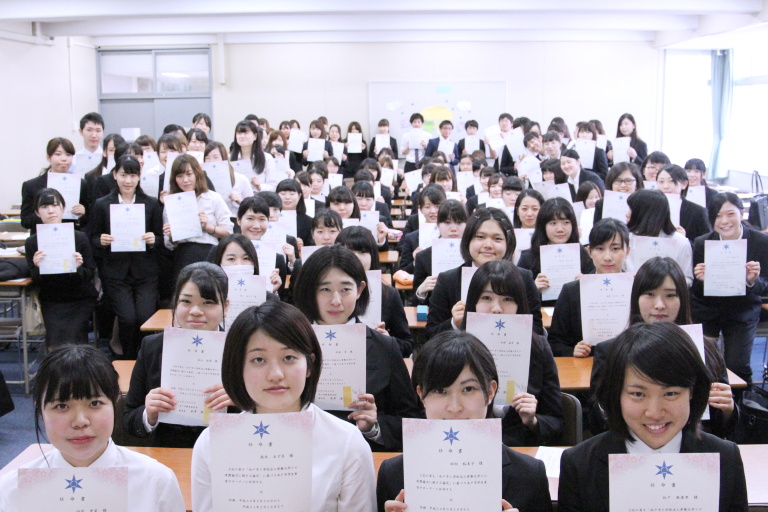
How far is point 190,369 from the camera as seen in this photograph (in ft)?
8.16

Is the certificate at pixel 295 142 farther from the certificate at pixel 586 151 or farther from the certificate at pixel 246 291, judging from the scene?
the certificate at pixel 246 291

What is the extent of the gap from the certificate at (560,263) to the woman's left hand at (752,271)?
0.98 metres

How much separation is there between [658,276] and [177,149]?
4.31 meters

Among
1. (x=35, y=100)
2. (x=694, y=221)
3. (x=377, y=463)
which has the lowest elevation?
(x=377, y=463)

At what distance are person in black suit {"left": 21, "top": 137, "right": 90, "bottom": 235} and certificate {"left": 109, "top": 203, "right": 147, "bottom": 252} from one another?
701mm

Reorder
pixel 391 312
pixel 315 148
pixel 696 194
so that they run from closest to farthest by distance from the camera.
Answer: pixel 391 312 < pixel 696 194 < pixel 315 148

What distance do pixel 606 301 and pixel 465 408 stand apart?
162 centimetres

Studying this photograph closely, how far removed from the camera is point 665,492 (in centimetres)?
164

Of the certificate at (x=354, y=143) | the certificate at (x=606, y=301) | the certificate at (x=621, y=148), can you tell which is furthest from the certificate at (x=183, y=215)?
the certificate at (x=354, y=143)

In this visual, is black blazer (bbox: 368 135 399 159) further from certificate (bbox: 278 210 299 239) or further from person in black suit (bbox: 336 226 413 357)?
person in black suit (bbox: 336 226 413 357)

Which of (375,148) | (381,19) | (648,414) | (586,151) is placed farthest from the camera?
(375,148)

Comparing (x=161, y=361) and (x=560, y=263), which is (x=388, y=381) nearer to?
(x=161, y=361)

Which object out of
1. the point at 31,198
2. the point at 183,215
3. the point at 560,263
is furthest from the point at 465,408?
the point at 31,198

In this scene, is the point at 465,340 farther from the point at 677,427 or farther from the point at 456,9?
the point at 456,9
